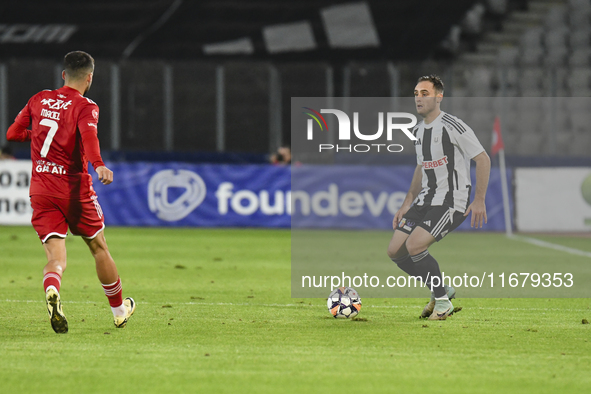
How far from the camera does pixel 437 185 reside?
7.01 meters

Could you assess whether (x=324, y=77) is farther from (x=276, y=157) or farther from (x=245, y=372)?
(x=245, y=372)

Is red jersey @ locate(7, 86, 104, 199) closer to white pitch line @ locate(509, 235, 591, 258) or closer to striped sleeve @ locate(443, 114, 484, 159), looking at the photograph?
striped sleeve @ locate(443, 114, 484, 159)

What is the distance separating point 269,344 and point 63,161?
6.54 ft

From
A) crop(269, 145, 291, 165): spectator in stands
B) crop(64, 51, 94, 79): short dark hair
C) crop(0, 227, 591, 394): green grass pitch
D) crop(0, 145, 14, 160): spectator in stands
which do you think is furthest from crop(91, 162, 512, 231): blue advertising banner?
crop(64, 51, 94, 79): short dark hair

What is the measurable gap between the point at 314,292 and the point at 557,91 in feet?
53.0

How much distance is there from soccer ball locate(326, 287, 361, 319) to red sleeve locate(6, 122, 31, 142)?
2807 millimetres

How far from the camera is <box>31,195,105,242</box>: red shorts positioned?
602 cm

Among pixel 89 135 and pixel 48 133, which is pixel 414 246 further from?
pixel 48 133

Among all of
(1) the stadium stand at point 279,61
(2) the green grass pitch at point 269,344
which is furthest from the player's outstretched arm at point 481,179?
(1) the stadium stand at point 279,61

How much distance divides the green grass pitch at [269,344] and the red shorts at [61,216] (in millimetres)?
753

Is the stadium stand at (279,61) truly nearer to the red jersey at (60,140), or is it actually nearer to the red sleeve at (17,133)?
the red sleeve at (17,133)

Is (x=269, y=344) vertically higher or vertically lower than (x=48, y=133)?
lower

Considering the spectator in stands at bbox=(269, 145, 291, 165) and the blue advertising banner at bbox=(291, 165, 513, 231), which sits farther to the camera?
the spectator in stands at bbox=(269, 145, 291, 165)

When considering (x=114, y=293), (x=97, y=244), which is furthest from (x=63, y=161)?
(x=114, y=293)
